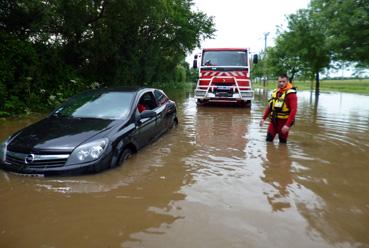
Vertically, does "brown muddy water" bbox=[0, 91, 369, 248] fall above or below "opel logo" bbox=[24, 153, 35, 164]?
below

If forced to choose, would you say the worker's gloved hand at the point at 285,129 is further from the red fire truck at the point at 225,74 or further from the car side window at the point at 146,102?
the red fire truck at the point at 225,74

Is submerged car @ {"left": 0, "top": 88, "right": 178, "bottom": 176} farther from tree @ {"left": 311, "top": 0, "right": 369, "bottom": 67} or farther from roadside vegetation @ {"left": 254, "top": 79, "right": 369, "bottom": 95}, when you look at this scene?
roadside vegetation @ {"left": 254, "top": 79, "right": 369, "bottom": 95}

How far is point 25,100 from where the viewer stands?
12047mm

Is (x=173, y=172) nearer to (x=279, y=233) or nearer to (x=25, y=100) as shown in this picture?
(x=279, y=233)

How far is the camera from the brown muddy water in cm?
338

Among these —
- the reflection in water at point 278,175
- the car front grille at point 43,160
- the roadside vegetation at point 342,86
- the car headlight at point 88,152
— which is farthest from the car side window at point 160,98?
the roadside vegetation at point 342,86

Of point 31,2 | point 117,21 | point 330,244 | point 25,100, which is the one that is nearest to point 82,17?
point 117,21

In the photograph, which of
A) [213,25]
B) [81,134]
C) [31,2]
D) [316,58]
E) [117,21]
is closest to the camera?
[81,134]

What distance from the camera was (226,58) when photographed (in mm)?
15773

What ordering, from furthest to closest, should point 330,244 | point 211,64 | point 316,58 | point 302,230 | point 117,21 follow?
point 316,58
point 117,21
point 211,64
point 302,230
point 330,244

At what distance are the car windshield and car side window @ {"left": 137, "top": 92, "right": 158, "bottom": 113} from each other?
25cm

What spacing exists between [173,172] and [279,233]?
7.88ft

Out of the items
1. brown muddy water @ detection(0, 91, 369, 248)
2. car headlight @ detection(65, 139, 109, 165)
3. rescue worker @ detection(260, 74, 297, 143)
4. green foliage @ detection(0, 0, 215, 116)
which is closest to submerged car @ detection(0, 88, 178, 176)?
car headlight @ detection(65, 139, 109, 165)

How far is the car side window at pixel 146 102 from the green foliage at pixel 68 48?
5673 mm
